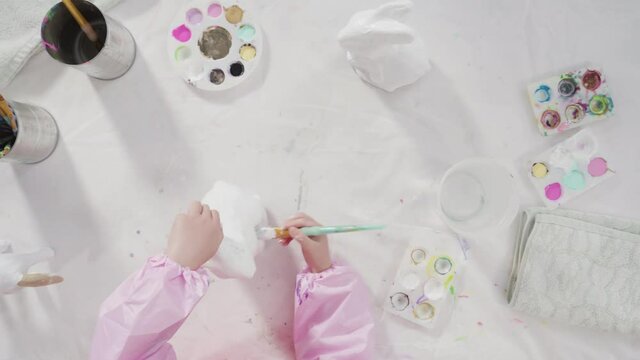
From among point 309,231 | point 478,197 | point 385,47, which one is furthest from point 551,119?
point 309,231

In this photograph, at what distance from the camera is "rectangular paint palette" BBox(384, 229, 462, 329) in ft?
2.36

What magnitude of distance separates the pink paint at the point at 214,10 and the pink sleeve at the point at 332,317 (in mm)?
402

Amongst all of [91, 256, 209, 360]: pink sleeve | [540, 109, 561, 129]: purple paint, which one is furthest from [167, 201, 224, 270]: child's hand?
[540, 109, 561, 129]: purple paint

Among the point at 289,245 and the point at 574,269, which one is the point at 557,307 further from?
the point at 289,245

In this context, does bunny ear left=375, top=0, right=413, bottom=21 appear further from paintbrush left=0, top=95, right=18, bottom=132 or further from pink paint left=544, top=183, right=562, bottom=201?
paintbrush left=0, top=95, right=18, bottom=132

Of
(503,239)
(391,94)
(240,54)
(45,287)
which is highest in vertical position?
(240,54)

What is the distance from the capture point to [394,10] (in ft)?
1.94

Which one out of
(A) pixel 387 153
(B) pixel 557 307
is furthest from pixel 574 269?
(A) pixel 387 153

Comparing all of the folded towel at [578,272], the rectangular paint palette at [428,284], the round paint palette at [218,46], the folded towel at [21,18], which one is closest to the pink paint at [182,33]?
the round paint palette at [218,46]

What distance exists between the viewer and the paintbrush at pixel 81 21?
2.14 ft

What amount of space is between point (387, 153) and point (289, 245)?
0.65 feet

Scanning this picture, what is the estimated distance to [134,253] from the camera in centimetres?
75

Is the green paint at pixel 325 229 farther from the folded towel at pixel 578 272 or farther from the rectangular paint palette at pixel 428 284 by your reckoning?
the folded towel at pixel 578 272

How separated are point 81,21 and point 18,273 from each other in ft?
1.16
